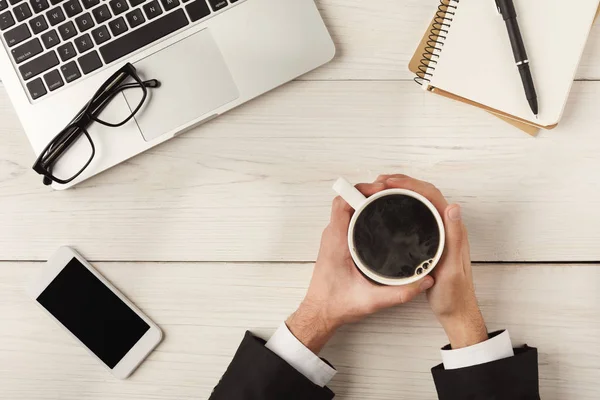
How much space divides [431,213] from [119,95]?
40 cm

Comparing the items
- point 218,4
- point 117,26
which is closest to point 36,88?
point 117,26

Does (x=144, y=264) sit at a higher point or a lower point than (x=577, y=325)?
higher

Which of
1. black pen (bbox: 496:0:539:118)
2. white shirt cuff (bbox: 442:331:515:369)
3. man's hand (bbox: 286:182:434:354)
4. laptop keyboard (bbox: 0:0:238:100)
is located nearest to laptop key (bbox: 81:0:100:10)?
laptop keyboard (bbox: 0:0:238:100)

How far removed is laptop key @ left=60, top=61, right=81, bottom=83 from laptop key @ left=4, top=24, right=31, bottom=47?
0.19 ft

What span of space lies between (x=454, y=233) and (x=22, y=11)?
1.84 ft

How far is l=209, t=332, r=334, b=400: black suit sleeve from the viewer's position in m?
0.66

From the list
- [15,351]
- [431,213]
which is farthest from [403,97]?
[15,351]

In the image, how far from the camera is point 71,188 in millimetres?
741

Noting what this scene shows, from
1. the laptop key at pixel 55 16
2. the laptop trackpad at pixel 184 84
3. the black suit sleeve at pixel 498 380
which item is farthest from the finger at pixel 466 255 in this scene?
the laptop key at pixel 55 16

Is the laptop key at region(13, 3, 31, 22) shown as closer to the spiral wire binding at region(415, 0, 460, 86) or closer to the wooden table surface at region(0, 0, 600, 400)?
the wooden table surface at region(0, 0, 600, 400)

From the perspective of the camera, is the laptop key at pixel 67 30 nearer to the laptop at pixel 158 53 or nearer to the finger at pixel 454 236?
the laptop at pixel 158 53

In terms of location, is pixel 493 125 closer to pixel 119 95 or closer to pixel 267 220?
pixel 267 220

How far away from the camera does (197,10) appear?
693mm

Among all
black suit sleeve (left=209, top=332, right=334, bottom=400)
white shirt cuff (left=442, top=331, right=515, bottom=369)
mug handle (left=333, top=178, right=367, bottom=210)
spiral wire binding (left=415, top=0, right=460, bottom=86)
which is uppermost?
spiral wire binding (left=415, top=0, right=460, bottom=86)
